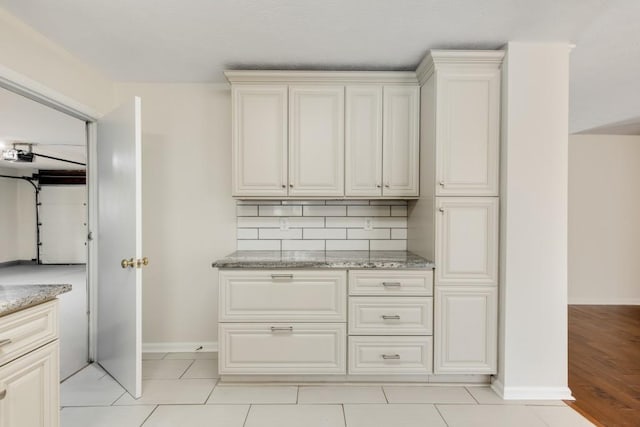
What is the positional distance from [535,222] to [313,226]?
5.48 ft

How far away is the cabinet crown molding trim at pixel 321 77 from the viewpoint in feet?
8.55

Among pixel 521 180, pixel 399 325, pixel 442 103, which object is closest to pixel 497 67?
pixel 442 103

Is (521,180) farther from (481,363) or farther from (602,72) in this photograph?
(602,72)

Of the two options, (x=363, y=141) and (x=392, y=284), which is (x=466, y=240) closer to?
(x=392, y=284)

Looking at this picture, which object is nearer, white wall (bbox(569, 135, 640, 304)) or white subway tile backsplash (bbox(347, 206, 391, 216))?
white subway tile backsplash (bbox(347, 206, 391, 216))

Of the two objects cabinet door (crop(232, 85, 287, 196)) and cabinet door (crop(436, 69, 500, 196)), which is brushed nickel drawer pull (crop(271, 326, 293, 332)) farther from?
cabinet door (crop(436, 69, 500, 196))

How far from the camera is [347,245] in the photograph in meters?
3.04

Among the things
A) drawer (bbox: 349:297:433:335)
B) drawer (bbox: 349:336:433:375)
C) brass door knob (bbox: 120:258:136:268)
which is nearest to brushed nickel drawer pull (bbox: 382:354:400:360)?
drawer (bbox: 349:336:433:375)

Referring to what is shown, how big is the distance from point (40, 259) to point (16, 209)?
140 cm

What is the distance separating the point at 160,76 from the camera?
2869mm

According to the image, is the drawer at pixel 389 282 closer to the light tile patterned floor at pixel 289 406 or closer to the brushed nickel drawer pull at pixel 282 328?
the brushed nickel drawer pull at pixel 282 328

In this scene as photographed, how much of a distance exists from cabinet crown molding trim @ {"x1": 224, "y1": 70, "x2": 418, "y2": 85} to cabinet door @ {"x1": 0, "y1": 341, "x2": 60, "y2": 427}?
2.05 m

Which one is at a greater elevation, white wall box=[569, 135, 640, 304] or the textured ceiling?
the textured ceiling

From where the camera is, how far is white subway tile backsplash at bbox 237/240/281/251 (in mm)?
3033
